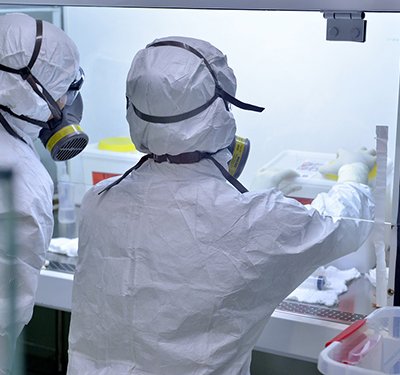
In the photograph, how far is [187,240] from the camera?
1.51 m

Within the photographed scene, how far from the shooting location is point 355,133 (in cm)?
204

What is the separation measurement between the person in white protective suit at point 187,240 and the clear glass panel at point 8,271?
2.05 feet

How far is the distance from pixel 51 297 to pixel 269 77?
2.76 ft

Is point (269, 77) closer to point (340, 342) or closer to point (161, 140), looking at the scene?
point (161, 140)

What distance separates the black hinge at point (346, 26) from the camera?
1695 mm

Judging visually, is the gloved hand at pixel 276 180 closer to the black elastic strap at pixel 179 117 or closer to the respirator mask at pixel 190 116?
the respirator mask at pixel 190 116

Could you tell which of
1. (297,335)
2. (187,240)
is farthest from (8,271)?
(297,335)

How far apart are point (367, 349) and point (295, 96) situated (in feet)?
2.88

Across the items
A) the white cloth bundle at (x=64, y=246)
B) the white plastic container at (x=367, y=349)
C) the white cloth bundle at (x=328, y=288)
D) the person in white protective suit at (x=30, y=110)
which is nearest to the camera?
the white plastic container at (x=367, y=349)

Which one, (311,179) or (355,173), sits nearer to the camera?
(355,173)

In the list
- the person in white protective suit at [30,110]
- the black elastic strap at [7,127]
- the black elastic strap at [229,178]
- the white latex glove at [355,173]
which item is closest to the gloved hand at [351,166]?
the white latex glove at [355,173]

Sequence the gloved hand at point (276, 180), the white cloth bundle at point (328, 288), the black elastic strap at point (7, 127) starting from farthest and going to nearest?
the gloved hand at point (276, 180) < the white cloth bundle at point (328, 288) < the black elastic strap at point (7, 127)

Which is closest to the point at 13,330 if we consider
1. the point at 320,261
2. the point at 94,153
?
the point at 320,261

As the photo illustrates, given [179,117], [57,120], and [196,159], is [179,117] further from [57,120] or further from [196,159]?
[57,120]
